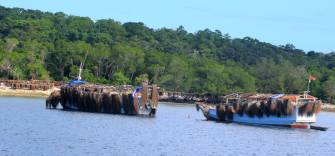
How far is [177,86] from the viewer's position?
167m

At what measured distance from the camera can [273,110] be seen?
84.9 meters

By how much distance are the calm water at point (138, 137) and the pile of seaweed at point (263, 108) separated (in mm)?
1981

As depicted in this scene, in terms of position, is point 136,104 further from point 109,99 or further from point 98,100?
point 98,100

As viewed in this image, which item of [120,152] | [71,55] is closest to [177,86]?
[71,55]

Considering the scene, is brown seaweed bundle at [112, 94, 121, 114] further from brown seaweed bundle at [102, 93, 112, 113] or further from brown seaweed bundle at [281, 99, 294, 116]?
brown seaweed bundle at [281, 99, 294, 116]

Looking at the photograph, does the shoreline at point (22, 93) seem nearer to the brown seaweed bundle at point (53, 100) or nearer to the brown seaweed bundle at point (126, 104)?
the brown seaweed bundle at point (53, 100)

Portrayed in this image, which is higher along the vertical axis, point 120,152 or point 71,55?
point 71,55

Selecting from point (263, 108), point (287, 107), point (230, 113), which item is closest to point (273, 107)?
point (263, 108)

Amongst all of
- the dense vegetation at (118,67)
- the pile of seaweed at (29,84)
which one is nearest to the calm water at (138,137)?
the pile of seaweed at (29,84)

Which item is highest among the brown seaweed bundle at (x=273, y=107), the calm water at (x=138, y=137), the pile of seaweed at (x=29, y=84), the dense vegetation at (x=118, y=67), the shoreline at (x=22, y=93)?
the dense vegetation at (x=118, y=67)

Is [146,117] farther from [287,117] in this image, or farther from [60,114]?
[287,117]

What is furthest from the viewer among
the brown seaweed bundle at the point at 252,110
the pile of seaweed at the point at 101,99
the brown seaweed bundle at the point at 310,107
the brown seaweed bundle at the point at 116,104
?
the brown seaweed bundle at the point at 116,104

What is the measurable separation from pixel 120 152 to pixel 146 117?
117 feet

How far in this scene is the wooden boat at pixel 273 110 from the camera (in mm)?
83438
